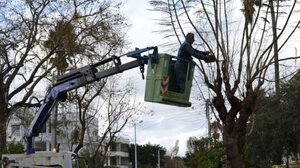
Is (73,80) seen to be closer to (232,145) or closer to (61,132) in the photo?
(232,145)

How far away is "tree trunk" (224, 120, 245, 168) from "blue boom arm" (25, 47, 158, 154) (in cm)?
518

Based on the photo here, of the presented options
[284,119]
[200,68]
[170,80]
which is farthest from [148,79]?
[284,119]

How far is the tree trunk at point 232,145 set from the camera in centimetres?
1652

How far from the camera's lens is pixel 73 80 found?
1276cm

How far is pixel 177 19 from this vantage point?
17.7 m

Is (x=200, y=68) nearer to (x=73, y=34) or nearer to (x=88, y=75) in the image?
(x=88, y=75)

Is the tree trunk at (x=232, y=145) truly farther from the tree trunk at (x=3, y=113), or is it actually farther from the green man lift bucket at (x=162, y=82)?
the tree trunk at (x=3, y=113)

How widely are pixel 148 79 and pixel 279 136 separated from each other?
20.8m

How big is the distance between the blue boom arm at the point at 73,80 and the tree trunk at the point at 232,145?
5181mm

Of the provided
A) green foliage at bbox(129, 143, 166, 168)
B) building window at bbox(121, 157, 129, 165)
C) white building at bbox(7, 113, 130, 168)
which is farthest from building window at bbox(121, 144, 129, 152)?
white building at bbox(7, 113, 130, 168)

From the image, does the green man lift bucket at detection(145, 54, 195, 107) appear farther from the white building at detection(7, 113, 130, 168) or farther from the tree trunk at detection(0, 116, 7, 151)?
the tree trunk at detection(0, 116, 7, 151)

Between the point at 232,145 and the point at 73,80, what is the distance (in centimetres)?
578

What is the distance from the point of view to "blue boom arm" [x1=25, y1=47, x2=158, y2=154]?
12.1m

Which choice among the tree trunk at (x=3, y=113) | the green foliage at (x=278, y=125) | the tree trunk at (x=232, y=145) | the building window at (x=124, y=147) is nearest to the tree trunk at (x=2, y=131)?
the tree trunk at (x=3, y=113)
